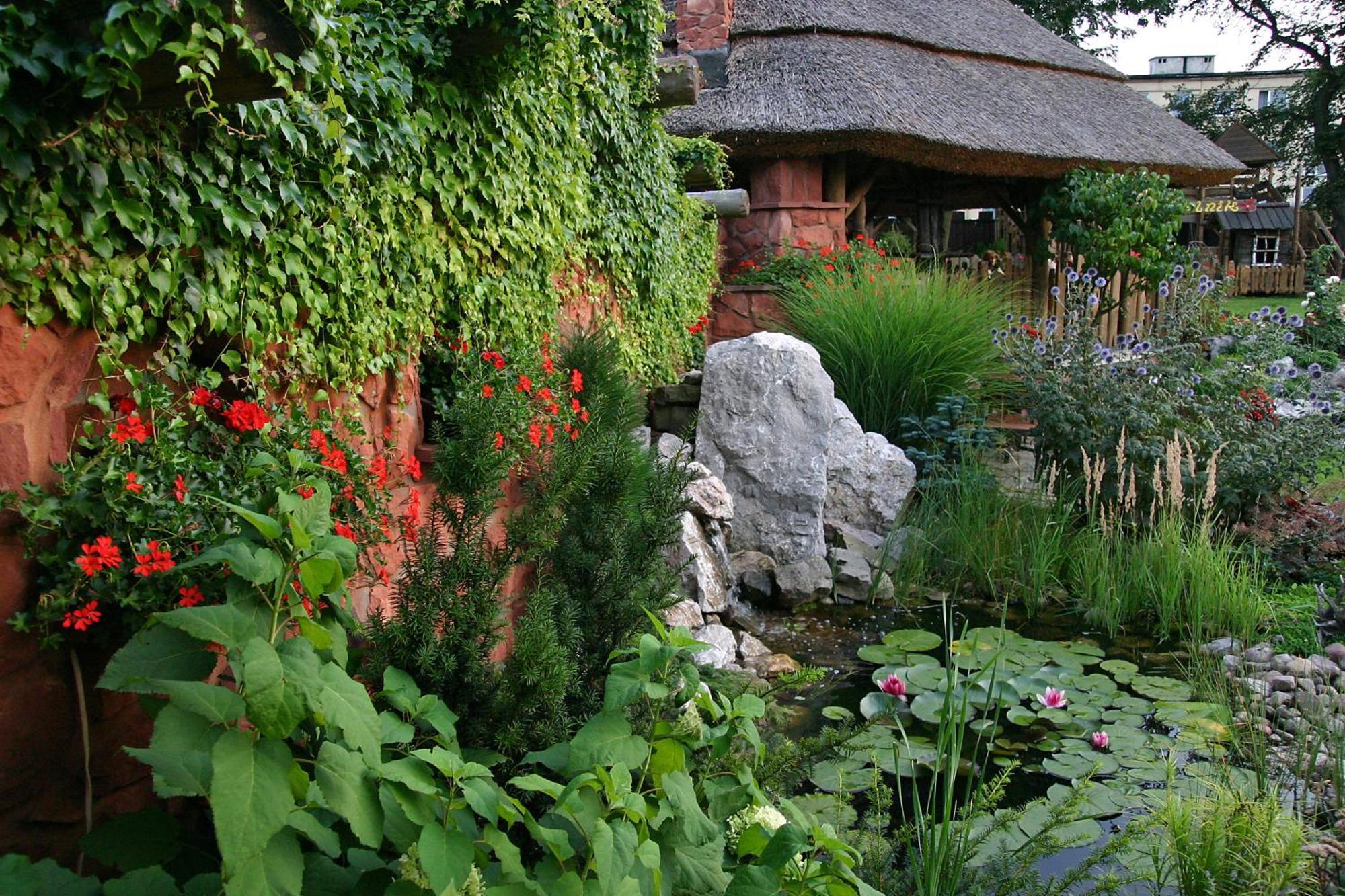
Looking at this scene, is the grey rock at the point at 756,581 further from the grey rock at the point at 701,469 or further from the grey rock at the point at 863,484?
the grey rock at the point at 863,484

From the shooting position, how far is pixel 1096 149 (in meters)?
11.0

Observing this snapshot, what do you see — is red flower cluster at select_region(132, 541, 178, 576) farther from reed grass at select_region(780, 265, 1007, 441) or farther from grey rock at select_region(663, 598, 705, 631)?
reed grass at select_region(780, 265, 1007, 441)

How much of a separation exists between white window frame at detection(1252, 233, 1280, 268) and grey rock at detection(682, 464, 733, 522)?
27.2 metres

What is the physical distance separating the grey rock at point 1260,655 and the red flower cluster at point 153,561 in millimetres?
4097

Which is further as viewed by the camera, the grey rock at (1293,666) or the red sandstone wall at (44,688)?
the grey rock at (1293,666)

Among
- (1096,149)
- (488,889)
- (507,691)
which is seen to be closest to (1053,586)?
(507,691)

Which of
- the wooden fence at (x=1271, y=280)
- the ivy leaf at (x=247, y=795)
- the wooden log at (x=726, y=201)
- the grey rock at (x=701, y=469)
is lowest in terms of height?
the grey rock at (x=701, y=469)

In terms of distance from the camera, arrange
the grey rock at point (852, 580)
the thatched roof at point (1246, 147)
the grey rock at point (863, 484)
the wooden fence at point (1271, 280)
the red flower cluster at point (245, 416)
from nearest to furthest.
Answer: the red flower cluster at point (245, 416)
the grey rock at point (852, 580)
the grey rock at point (863, 484)
the wooden fence at point (1271, 280)
the thatched roof at point (1246, 147)

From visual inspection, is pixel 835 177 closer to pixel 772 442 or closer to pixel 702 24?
pixel 702 24

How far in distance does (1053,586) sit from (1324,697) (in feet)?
6.14

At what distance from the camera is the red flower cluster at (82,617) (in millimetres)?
1755

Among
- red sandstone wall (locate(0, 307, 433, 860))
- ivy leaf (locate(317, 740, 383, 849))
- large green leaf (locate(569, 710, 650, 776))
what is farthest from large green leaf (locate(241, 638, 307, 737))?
red sandstone wall (locate(0, 307, 433, 860))

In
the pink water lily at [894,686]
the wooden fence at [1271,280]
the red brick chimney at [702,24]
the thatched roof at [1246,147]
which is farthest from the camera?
the thatched roof at [1246,147]

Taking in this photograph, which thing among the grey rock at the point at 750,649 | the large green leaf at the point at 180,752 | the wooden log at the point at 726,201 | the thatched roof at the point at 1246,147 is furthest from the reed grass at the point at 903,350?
the thatched roof at the point at 1246,147
